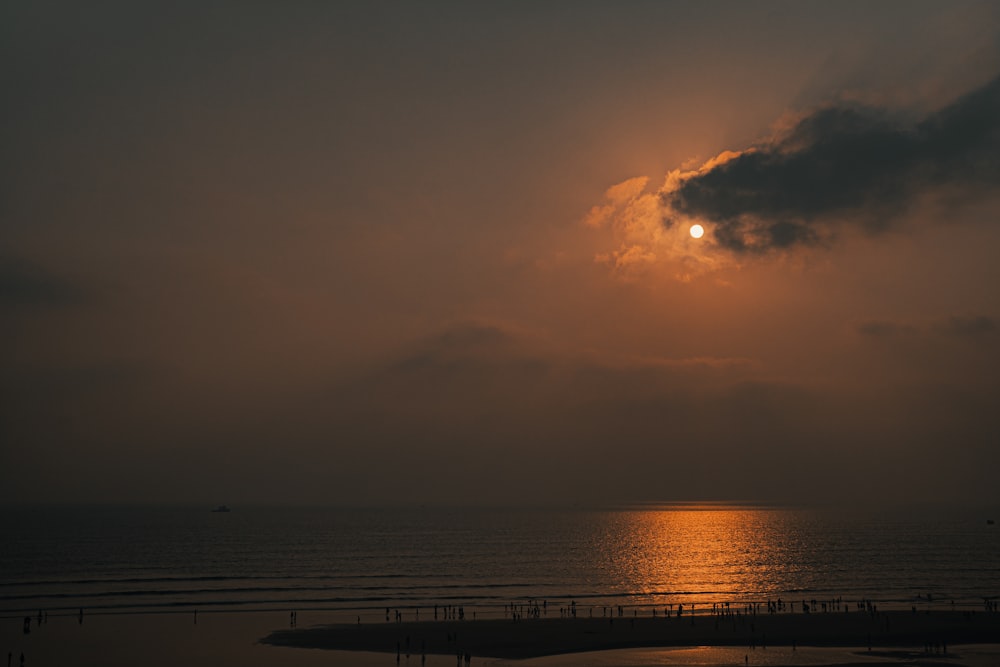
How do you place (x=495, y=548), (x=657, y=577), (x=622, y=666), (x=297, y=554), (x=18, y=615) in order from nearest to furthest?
(x=622, y=666) < (x=18, y=615) < (x=657, y=577) < (x=297, y=554) < (x=495, y=548)

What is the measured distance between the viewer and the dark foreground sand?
2675 inches

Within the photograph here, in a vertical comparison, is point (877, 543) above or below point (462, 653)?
above

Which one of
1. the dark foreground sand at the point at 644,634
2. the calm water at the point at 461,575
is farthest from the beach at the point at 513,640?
the calm water at the point at 461,575

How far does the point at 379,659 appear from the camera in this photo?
63125mm

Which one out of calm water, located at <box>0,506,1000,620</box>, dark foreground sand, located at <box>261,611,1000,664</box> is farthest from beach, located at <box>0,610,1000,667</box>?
calm water, located at <box>0,506,1000,620</box>

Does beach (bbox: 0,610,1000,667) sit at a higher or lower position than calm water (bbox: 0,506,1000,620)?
lower

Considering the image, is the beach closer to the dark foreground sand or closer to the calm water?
the dark foreground sand

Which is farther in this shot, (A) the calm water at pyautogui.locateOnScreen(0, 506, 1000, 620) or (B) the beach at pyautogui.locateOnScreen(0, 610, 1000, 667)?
(A) the calm water at pyautogui.locateOnScreen(0, 506, 1000, 620)

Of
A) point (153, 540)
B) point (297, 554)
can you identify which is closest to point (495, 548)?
point (297, 554)

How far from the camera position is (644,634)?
73.6m

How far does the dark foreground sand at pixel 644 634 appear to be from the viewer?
223 feet

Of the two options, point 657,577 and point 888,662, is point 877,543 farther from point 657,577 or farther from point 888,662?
point 888,662

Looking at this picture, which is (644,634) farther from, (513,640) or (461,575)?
(461,575)

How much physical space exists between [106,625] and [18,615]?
40.9 feet
